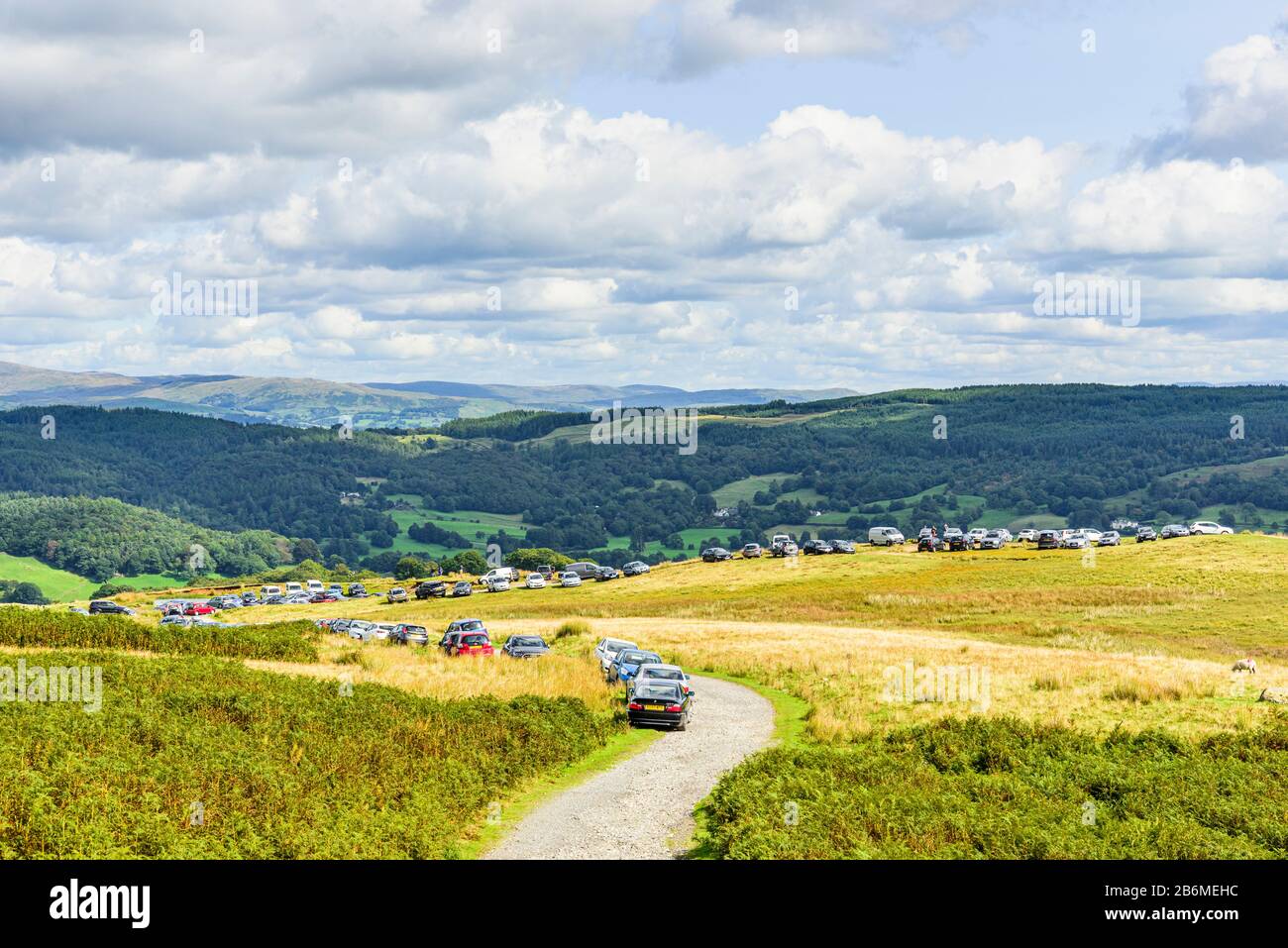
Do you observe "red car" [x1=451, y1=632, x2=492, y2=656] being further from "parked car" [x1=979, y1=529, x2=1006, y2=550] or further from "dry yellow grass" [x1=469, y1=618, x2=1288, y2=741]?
"parked car" [x1=979, y1=529, x2=1006, y2=550]

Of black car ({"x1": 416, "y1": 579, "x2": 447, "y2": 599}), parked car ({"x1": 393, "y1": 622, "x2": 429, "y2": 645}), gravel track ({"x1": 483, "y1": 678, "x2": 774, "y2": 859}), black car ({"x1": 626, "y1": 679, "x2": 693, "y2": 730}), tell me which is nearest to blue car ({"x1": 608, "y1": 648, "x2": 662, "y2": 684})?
gravel track ({"x1": 483, "y1": 678, "x2": 774, "y2": 859})

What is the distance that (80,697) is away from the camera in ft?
80.1

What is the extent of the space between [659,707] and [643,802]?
1070 centimetres

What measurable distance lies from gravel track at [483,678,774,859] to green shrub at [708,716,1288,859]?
128cm

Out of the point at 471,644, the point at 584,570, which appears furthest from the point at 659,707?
the point at 584,570

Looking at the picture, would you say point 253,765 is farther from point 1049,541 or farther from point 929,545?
point 1049,541

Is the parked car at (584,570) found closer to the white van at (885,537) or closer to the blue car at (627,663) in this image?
the white van at (885,537)

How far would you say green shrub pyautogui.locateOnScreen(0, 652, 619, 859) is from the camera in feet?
52.3

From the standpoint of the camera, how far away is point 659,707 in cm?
3466

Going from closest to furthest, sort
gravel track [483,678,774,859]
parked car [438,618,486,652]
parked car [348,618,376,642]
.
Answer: gravel track [483,678,774,859] < parked car [438,618,486,652] < parked car [348,618,376,642]
